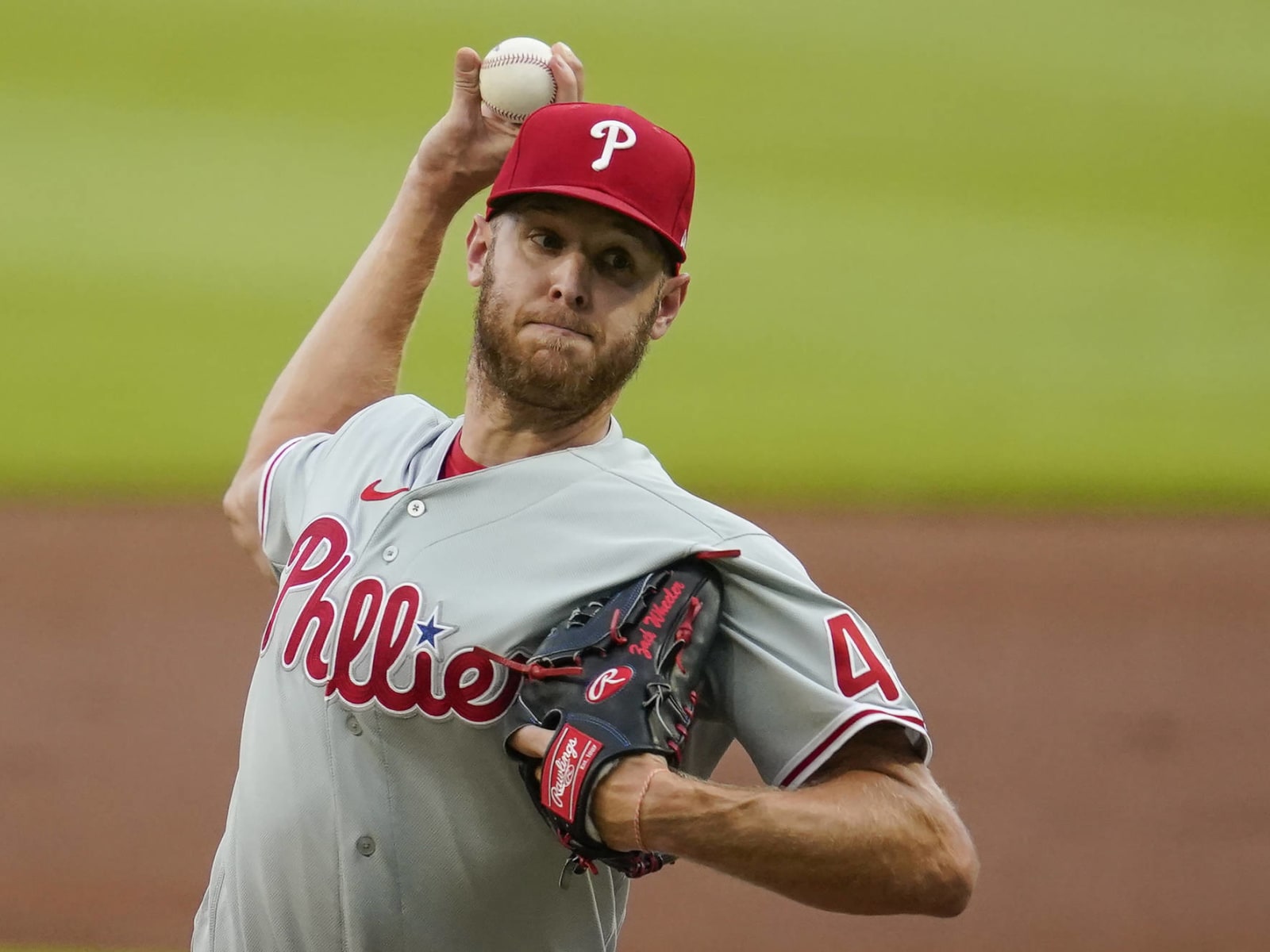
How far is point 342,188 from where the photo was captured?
4.95m

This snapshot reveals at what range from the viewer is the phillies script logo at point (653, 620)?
1232mm

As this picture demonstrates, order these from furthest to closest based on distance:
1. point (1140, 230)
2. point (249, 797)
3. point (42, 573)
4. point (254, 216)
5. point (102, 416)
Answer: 1. point (1140, 230)
2. point (254, 216)
3. point (102, 416)
4. point (42, 573)
5. point (249, 797)

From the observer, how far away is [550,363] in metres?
1.45

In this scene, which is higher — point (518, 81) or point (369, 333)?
point (518, 81)

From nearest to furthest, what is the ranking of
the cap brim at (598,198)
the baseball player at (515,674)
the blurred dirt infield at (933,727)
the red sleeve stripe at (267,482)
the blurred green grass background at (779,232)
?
the baseball player at (515,674), the cap brim at (598,198), the red sleeve stripe at (267,482), the blurred dirt infield at (933,727), the blurred green grass background at (779,232)

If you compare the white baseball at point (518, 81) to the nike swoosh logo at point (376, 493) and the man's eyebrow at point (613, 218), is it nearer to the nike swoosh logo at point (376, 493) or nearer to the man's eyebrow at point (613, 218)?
the man's eyebrow at point (613, 218)

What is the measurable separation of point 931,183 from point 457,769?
438 cm

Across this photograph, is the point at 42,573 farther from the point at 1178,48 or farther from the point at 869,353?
the point at 1178,48

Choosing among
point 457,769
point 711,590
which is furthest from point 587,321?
point 457,769

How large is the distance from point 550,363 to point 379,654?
0.35m

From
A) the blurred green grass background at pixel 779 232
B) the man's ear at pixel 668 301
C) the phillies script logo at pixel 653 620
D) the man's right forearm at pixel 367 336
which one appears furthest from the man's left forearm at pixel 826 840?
the blurred green grass background at pixel 779 232

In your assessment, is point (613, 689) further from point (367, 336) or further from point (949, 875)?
point (367, 336)

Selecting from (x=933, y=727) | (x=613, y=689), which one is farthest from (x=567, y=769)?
(x=933, y=727)

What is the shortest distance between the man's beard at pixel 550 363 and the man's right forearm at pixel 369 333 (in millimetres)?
319
